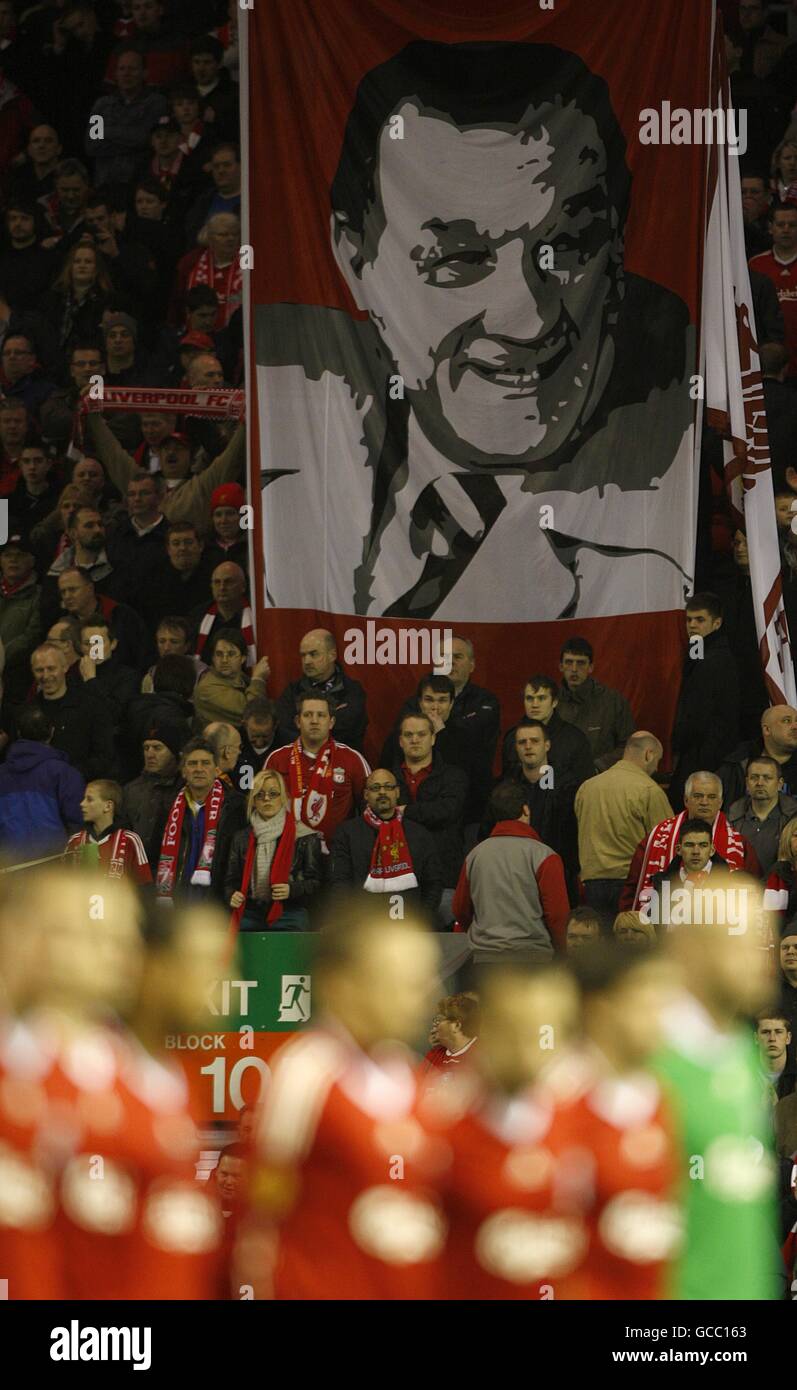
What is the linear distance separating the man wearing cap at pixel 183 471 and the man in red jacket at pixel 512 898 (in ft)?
12.5

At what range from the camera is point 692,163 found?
45.6ft

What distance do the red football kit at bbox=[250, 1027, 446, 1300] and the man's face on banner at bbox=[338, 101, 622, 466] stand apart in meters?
8.23

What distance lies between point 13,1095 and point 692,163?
29.9ft

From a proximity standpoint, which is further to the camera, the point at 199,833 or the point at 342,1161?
the point at 199,833

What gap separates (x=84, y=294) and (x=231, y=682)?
13.1 ft

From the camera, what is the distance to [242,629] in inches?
529

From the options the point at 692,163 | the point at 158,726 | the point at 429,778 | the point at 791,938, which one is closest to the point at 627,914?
the point at 791,938

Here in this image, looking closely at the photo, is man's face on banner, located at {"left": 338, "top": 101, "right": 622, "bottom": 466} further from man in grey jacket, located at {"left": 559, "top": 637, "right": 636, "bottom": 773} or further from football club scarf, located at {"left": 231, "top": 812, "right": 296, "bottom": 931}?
football club scarf, located at {"left": 231, "top": 812, "right": 296, "bottom": 931}

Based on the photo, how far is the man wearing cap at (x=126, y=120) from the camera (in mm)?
16547

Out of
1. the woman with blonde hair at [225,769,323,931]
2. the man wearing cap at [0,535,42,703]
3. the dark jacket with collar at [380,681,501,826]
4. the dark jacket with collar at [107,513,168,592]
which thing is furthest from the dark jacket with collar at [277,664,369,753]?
the man wearing cap at [0,535,42,703]

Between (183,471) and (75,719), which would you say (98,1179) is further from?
(183,471)

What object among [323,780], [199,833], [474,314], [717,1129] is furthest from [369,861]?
[717,1129]

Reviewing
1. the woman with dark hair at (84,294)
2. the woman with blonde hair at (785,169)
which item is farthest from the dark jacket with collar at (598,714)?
the woman with dark hair at (84,294)
